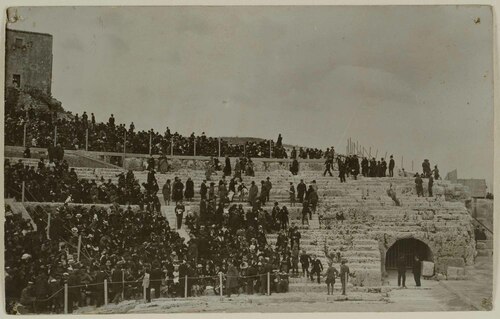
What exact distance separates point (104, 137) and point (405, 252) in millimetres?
6853

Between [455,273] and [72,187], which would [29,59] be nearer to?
[72,187]

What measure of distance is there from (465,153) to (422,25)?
272 centimetres

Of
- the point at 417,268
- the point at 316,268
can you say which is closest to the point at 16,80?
the point at 316,268

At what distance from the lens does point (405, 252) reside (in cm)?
1747

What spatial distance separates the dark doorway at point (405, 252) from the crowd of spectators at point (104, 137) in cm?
269

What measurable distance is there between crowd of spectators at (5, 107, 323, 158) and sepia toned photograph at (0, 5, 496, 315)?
53 mm

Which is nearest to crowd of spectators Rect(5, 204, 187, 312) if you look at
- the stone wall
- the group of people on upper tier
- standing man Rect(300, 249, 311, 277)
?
the group of people on upper tier

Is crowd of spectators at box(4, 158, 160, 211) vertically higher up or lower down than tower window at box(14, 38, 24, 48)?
lower down

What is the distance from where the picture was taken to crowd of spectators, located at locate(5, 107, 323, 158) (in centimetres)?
1695

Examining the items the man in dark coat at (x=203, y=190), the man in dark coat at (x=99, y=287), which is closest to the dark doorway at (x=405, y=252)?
the man in dark coat at (x=203, y=190)

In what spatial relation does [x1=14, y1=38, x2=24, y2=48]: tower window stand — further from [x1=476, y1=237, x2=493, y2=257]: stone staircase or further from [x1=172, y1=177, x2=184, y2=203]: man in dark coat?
[x1=476, y1=237, x2=493, y2=257]: stone staircase

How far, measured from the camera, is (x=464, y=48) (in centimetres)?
1645

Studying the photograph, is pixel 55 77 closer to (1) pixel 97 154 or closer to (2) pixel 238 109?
(1) pixel 97 154

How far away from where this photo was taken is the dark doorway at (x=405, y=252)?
1745 cm
